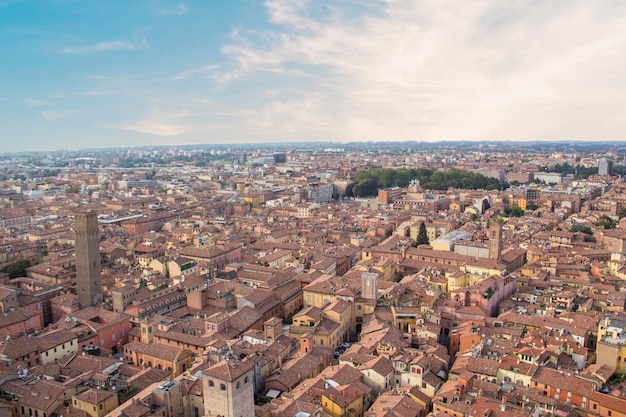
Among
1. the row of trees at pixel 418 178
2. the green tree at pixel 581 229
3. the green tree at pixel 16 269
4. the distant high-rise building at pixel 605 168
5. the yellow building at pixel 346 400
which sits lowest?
the yellow building at pixel 346 400

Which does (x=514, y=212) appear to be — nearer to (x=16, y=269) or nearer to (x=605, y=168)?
(x=16, y=269)

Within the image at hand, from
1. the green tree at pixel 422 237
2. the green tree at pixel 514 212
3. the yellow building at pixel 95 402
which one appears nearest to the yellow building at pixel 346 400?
the yellow building at pixel 95 402

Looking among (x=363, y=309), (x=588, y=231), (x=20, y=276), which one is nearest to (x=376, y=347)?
(x=363, y=309)

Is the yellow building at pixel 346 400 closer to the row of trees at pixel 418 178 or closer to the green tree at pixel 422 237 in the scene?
the green tree at pixel 422 237

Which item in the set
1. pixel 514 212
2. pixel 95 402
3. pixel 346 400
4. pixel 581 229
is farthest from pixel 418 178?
pixel 95 402

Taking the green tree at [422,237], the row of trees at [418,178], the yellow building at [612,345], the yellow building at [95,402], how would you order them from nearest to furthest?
the yellow building at [95,402] < the yellow building at [612,345] < the green tree at [422,237] < the row of trees at [418,178]

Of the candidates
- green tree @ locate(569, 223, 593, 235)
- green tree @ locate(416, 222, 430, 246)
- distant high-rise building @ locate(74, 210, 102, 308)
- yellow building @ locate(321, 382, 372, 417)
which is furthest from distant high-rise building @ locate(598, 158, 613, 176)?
distant high-rise building @ locate(74, 210, 102, 308)

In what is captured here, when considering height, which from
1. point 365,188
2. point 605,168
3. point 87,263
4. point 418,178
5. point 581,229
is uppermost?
point 605,168
